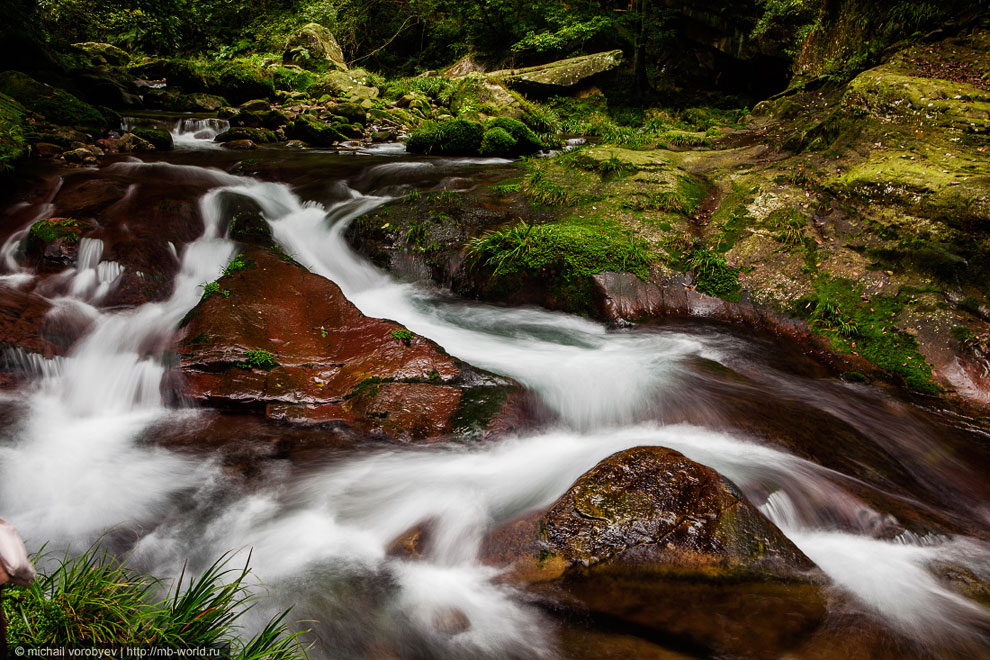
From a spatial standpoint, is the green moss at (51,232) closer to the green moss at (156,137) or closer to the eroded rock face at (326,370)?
the eroded rock face at (326,370)

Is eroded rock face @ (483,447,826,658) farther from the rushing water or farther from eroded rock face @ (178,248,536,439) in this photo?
eroded rock face @ (178,248,536,439)

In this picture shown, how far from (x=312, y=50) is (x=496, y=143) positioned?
1698 cm

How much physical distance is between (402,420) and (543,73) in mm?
19734

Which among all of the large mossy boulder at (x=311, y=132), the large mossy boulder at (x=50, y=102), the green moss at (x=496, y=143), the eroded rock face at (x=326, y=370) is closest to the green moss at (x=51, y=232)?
the eroded rock face at (x=326, y=370)

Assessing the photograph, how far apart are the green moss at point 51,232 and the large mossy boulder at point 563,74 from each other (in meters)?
16.8

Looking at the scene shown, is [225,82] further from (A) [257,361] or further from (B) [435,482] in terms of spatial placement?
(B) [435,482]

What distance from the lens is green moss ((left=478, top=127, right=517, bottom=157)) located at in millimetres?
12250

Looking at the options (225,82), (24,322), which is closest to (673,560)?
(24,322)

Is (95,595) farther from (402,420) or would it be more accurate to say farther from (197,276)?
(197,276)

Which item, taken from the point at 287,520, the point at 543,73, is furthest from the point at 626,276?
the point at 543,73

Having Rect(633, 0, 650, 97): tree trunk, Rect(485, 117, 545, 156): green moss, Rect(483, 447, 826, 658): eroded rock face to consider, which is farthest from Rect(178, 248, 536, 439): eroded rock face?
Rect(633, 0, 650, 97): tree trunk

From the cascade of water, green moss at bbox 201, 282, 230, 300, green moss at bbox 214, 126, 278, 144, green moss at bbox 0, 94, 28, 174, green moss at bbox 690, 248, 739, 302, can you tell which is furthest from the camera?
green moss at bbox 214, 126, 278, 144

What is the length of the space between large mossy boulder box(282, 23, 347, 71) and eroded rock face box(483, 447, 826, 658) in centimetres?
2576

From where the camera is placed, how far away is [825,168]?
23.3ft
